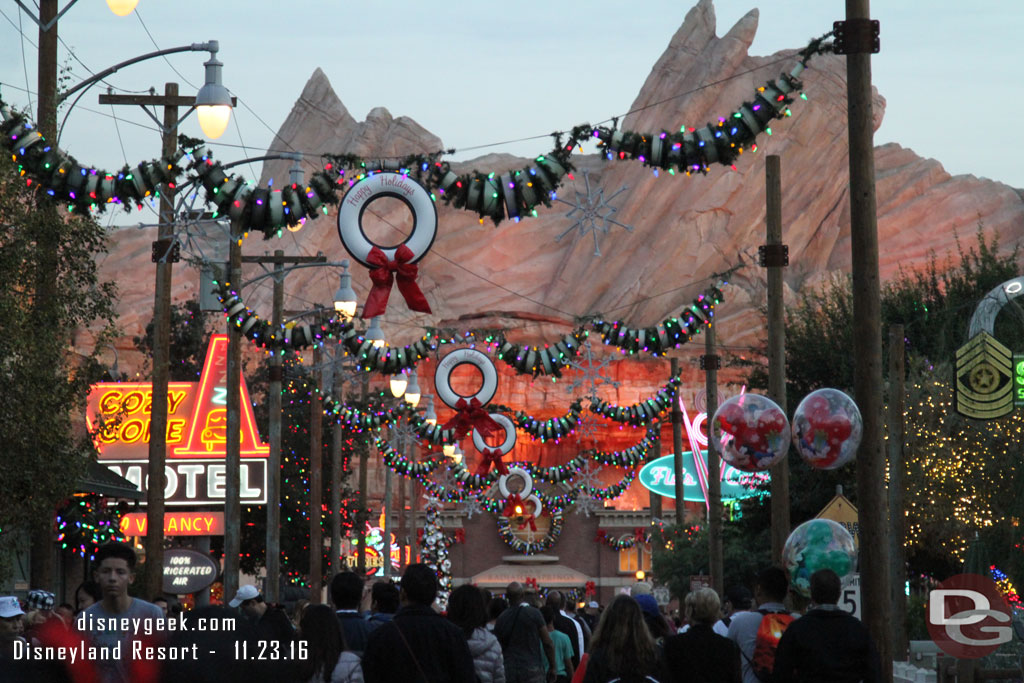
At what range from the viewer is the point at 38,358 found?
45.6 ft

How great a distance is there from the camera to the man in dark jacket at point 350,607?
9242 mm

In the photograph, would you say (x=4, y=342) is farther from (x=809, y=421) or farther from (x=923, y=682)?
(x=923, y=682)

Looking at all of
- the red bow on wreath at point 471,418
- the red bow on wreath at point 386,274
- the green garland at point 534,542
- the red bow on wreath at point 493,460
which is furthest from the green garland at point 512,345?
the green garland at point 534,542

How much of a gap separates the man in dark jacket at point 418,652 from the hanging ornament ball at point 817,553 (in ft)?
13.1

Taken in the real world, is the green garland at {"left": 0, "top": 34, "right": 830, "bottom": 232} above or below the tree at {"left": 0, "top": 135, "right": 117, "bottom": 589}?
above

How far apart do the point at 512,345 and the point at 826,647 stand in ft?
51.0

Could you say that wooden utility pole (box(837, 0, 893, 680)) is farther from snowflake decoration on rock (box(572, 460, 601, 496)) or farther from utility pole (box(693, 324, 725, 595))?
snowflake decoration on rock (box(572, 460, 601, 496))

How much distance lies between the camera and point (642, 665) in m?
8.06

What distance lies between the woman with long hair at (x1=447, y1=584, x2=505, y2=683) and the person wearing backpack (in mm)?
1683

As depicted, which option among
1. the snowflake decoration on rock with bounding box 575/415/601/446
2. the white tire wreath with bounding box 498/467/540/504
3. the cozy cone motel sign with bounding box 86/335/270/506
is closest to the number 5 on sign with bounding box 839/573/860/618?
the cozy cone motel sign with bounding box 86/335/270/506

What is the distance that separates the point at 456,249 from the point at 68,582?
6066 cm

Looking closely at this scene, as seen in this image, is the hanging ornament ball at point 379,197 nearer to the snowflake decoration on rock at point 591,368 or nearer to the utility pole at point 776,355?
the utility pole at point 776,355

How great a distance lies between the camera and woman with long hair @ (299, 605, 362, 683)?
8.09 m

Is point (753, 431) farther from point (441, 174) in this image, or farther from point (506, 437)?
point (506, 437)
